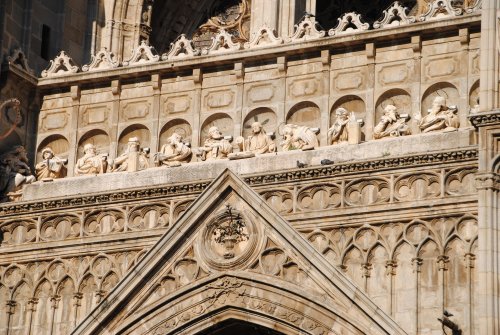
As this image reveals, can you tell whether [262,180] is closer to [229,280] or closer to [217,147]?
[217,147]

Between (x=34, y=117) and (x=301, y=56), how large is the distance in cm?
469

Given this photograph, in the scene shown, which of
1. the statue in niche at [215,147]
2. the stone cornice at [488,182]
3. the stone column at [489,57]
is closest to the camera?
the stone cornice at [488,182]

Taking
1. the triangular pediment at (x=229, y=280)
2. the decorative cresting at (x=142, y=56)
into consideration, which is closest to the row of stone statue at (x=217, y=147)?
the triangular pediment at (x=229, y=280)

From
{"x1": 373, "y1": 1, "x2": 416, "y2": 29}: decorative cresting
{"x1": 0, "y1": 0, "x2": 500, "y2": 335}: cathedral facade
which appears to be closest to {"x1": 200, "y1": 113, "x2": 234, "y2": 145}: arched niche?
{"x1": 0, "y1": 0, "x2": 500, "y2": 335}: cathedral facade

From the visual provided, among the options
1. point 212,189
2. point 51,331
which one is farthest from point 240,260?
point 51,331

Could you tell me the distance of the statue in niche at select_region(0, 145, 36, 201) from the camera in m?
34.2

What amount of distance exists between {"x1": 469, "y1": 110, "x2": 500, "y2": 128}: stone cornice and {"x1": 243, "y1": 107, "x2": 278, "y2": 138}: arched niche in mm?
3945

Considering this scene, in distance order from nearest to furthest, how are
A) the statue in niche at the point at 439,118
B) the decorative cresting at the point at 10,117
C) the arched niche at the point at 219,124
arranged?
1. the statue in niche at the point at 439,118
2. the arched niche at the point at 219,124
3. the decorative cresting at the point at 10,117

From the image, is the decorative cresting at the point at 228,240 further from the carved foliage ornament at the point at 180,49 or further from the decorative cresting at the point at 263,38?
the carved foliage ornament at the point at 180,49

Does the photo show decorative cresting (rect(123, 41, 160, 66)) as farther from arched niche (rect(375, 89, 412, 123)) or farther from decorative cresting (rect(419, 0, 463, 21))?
decorative cresting (rect(419, 0, 463, 21))

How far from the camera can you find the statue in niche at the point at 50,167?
34375 mm

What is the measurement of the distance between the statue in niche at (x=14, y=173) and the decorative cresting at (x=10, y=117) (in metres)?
0.29

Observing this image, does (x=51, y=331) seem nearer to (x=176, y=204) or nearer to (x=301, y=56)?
(x=176, y=204)

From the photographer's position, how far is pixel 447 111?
3158 cm
